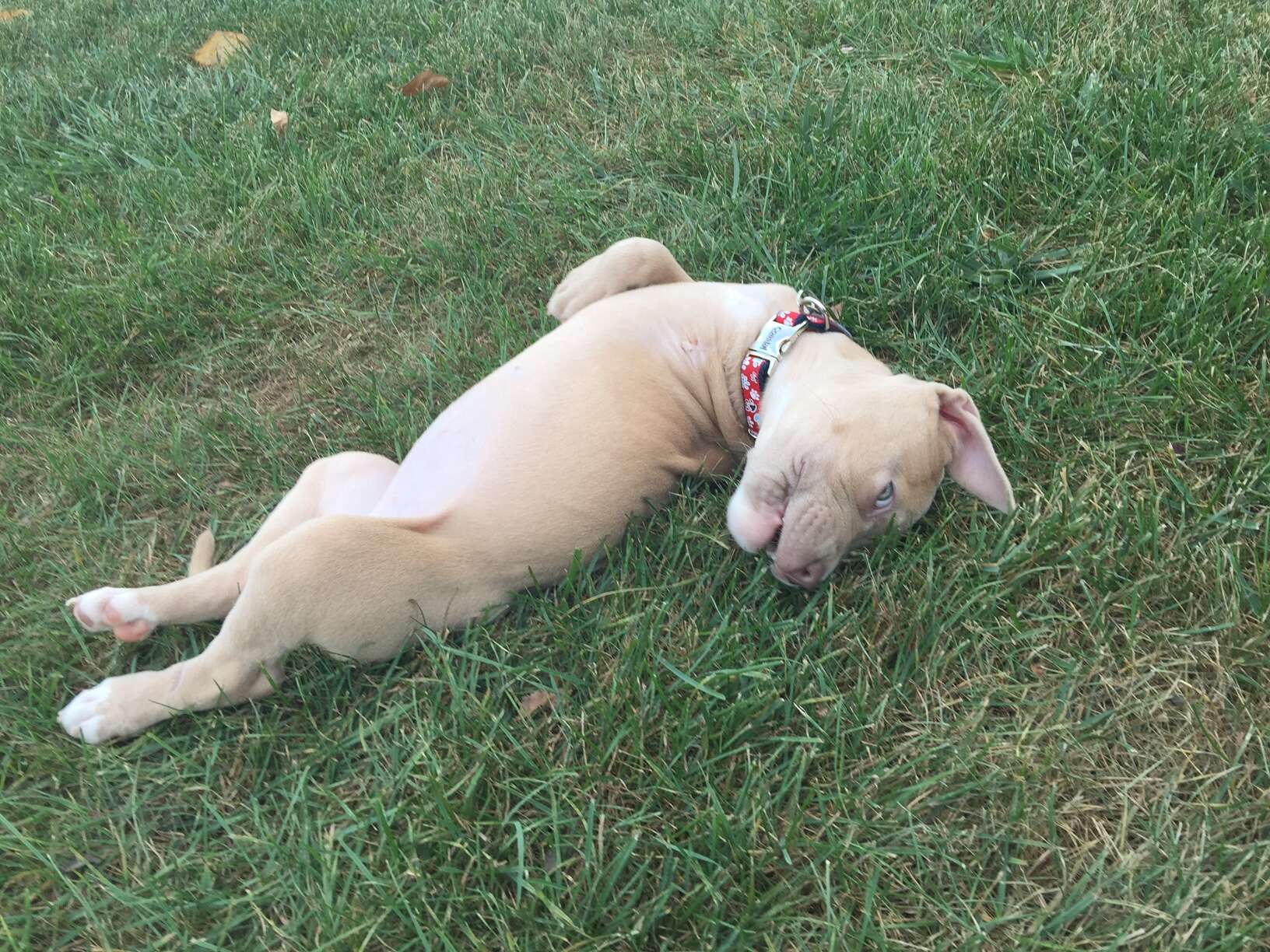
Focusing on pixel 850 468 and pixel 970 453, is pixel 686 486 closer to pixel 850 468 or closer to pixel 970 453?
pixel 850 468

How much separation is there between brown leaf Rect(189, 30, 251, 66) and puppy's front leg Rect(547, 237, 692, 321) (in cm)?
299

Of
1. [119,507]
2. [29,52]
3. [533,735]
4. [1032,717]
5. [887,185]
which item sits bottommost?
[1032,717]

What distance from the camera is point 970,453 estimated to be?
261cm

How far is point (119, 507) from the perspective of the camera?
9.88 feet

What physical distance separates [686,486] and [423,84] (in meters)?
2.84

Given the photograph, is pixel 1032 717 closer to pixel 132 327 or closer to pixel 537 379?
pixel 537 379

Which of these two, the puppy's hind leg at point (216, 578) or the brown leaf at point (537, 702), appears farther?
the puppy's hind leg at point (216, 578)

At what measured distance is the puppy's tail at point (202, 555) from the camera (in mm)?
2742

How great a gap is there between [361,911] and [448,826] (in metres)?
0.24

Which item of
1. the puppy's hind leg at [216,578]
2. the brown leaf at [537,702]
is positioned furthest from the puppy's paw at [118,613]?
the brown leaf at [537,702]

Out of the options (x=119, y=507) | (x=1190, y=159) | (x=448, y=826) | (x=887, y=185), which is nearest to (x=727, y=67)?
(x=887, y=185)

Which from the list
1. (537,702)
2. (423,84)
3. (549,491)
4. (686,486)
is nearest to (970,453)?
(686,486)

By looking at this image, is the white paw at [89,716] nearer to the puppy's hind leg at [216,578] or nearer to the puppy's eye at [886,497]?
the puppy's hind leg at [216,578]

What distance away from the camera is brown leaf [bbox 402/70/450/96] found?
4566 mm
